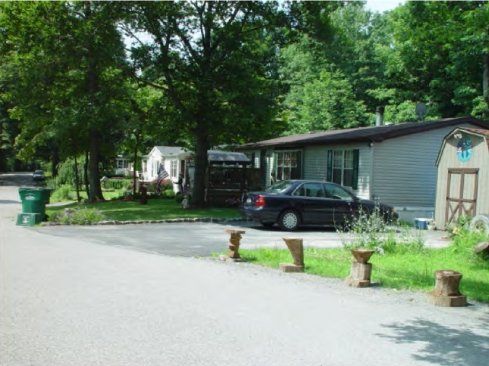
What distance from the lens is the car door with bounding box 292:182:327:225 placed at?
1617 centimetres

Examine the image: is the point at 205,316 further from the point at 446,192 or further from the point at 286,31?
the point at 286,31

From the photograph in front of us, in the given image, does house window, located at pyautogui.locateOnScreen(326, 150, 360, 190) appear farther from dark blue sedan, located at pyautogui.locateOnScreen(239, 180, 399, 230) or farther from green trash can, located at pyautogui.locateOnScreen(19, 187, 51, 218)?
green trash can, located at pyautogui.locateOnScreen(19, 187, 51, 218)

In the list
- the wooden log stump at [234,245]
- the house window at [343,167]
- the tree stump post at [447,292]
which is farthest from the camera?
the house window at [343,167]

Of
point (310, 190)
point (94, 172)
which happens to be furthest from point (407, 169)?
point (94, 172)

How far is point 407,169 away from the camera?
20.3 meters

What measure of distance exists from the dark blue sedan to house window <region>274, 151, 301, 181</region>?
8.25 metres

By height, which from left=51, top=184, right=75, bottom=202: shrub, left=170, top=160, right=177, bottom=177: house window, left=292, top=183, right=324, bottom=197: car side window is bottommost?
left=51, top=184, right=75, bottom=202: shrub

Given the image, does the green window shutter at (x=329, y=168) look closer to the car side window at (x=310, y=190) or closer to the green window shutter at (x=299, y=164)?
the green window shutter at (x=299, y=164)

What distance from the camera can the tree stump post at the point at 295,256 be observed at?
9.09 metres

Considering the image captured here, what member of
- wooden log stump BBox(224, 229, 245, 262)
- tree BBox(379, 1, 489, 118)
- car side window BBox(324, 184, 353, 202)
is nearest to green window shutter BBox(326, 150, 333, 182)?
car side window BBox(324, 184, 353, 202)

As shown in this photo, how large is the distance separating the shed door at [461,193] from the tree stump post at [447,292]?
30.1 ft

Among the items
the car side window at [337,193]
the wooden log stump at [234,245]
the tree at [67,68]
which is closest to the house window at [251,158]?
the tree at [67,68]

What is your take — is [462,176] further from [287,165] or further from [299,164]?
[287,165]

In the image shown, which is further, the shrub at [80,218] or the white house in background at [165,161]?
the white house in background at [165,161]
